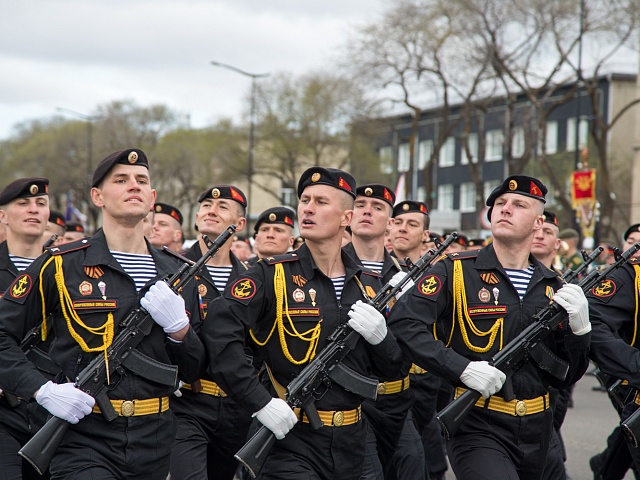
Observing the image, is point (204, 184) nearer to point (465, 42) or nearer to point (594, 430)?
point (465, 42)

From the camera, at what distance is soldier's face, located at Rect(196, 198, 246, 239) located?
7535mm

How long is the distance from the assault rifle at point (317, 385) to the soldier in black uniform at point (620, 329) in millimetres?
1507

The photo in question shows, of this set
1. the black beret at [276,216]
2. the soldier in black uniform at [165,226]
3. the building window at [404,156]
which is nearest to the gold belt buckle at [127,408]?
the black beret at [276,216]

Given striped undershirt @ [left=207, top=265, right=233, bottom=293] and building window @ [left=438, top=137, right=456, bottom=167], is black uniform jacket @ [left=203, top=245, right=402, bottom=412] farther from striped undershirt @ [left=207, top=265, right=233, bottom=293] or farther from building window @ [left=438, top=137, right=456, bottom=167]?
building window @ [left=438, top=137, right=456, bottom=167]

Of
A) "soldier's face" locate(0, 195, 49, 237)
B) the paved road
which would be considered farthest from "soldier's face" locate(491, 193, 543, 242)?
the paved road

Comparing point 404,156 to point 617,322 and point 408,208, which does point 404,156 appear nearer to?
point 408,208

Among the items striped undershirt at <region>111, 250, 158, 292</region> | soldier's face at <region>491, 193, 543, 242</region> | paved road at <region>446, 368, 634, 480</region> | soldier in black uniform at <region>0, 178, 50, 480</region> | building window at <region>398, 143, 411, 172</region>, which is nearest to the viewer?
striped undershirt at <region>111, 250, 158, 292</region>

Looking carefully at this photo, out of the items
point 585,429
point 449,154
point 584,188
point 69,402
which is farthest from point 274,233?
point 449,154

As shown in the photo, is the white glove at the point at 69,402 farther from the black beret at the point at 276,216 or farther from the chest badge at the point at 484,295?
the black beret at the point at 276,216

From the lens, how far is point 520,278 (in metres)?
5.80

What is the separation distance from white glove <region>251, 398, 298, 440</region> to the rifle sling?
501mm

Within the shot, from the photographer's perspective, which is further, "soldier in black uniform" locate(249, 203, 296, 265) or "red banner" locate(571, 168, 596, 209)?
"red banner" locate(571, 168, 596, 209)

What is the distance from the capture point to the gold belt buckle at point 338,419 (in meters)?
5.15

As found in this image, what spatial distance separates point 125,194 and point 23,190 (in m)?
2.30
